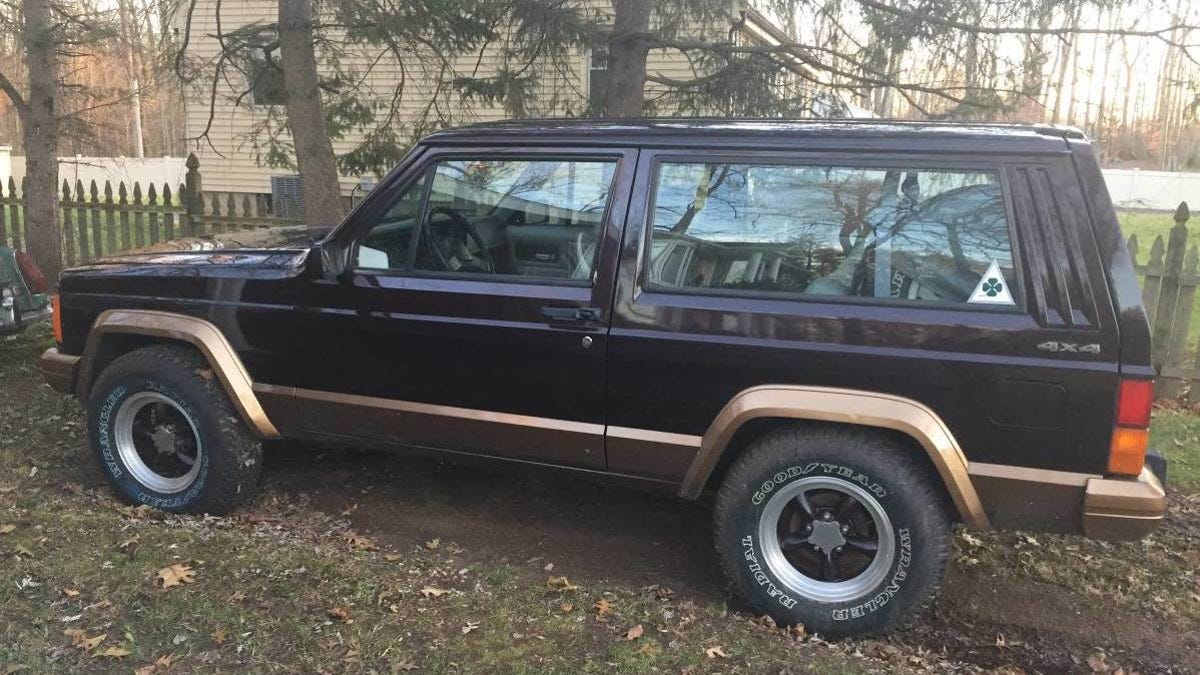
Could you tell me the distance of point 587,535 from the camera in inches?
167

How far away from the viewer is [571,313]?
3.45m

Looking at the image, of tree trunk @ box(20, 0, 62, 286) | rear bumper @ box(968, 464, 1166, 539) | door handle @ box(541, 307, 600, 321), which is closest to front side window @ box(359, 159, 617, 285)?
door handle @ box(541, 307, 600, 321)

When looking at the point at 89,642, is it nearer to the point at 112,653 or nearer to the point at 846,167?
the point at 112,653

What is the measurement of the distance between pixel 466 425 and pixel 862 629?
1.77 meters

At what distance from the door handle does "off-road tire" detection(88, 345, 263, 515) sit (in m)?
1.71

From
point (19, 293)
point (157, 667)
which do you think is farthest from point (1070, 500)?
point (19, 293)

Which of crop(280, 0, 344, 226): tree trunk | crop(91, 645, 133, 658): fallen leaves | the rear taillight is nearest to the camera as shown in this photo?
the rear taillight

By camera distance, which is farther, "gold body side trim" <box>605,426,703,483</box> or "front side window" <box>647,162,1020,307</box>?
"gold body side trim" <box>605,426,703,483</box>

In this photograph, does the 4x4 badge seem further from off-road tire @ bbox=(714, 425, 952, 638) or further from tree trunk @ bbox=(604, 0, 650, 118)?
tree trunk @ bbox=(604, 0, 650, 118)

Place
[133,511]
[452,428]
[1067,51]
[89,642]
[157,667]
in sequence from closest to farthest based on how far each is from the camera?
[157,667]
[89,642]
[452,428]
[133,511]
[1067,51]

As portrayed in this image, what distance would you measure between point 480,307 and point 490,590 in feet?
3.81

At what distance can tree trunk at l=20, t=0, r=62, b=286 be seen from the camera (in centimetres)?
833

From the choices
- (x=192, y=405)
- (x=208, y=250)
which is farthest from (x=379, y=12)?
(x=192, y=405)

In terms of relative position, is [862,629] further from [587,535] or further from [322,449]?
[322,449]
